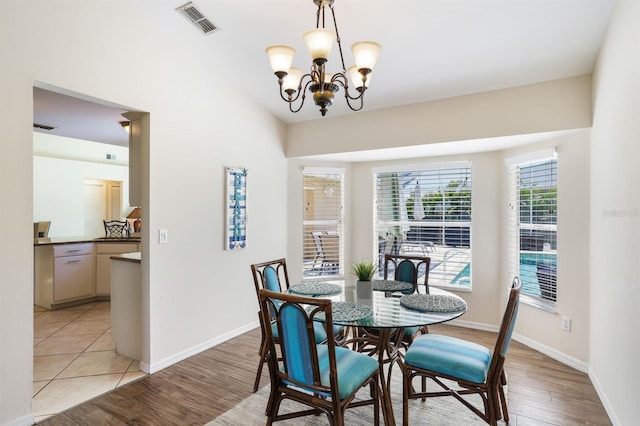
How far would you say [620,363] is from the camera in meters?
2.11

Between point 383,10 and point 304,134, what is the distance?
2.09 meters

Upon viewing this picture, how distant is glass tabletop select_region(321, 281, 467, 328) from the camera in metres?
1.97

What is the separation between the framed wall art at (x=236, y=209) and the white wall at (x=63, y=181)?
570 centimetres

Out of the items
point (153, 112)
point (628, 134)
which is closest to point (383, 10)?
point (628, 134)

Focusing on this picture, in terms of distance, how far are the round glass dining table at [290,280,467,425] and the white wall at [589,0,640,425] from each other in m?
0.93

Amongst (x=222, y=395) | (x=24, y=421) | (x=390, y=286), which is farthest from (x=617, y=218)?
(x=24, y=421)

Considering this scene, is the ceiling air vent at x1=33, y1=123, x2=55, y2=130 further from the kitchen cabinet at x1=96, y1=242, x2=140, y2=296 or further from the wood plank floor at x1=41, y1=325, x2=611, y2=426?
the wood plank floor at x1=41, y1=325, x2=611, y2=426

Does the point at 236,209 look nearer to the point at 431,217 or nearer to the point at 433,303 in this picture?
the point at 433,303

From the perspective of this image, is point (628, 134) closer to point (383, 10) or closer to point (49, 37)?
point (383, 10)

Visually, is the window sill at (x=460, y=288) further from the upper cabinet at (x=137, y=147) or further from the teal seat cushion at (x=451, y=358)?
the upper cabinet at (x=137, y=147)

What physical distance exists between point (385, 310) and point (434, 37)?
2137 mm

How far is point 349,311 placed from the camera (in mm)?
2152

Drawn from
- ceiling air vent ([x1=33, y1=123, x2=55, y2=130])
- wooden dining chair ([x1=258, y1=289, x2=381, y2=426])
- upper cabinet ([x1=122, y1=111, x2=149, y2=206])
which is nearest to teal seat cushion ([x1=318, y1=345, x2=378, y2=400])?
wooden dining chair ([x1=258, y1=289, x2=381, y2=426])

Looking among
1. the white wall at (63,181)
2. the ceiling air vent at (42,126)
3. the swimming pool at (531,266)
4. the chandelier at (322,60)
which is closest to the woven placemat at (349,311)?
the chandelier at (322,60)
